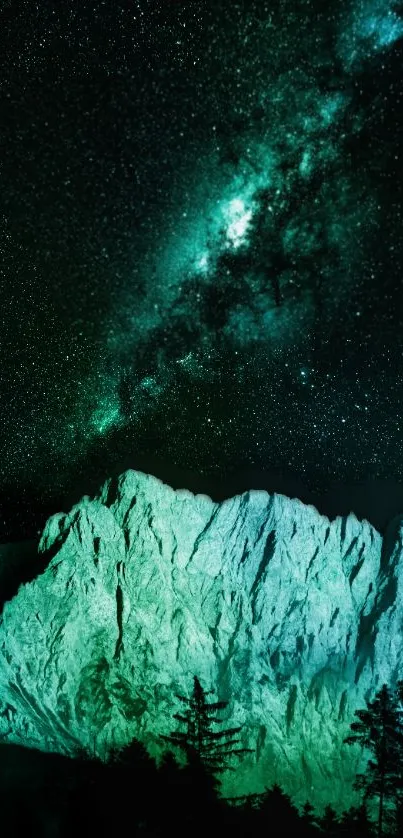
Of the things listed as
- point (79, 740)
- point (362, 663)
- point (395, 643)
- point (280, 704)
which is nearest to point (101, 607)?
point (79, 740)

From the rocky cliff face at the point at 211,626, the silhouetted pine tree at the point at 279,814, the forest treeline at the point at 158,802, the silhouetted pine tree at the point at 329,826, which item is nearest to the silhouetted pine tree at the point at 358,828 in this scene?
the forest treeline at the point at 158,802

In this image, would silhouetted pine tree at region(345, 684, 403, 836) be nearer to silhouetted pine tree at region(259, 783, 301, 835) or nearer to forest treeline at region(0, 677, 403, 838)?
forest treeline at region(0, 677, 403, 838)

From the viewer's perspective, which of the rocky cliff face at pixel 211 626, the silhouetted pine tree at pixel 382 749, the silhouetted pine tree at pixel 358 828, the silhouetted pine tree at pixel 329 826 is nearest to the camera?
the silhouetted pine tree at pixel 358 828

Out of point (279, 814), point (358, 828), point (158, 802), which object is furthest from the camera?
point (279, 814)

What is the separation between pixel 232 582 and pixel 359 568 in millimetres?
14029

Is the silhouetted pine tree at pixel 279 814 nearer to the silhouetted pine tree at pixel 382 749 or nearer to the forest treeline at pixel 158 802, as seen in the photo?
the forest treeline at pixel 158 802

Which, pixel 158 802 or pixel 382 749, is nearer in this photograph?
pixel 158 802

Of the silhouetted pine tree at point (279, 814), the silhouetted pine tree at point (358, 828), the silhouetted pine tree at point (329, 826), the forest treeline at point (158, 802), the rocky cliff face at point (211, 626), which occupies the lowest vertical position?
the silhouetted pine tree at point (329, 826)

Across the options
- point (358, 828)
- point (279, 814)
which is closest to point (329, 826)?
point (358, 828)

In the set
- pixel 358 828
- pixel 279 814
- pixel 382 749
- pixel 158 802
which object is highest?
pixel 382 749

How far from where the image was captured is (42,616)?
3956cm

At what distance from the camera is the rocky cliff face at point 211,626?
37.8 metres

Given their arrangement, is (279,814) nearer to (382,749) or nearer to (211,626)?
(382,749)

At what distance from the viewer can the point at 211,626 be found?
151 feet
